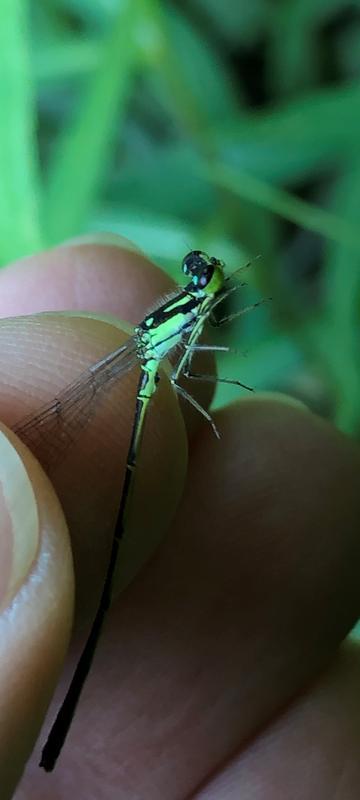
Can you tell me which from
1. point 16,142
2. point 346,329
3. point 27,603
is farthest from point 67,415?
point 346,329

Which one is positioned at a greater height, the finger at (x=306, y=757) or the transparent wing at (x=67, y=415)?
the transparent wing at (x=67, y=415)

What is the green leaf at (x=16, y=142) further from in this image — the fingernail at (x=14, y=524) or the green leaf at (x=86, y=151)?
the fingernail at (x=14, y=524)

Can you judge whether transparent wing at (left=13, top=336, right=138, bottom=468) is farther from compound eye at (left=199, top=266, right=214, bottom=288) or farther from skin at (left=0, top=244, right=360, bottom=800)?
compound eye at (left=199, top=266, right=214, bottom=288)

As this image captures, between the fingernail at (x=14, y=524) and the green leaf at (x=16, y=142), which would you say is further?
the green leaf at (x=16, y=142)

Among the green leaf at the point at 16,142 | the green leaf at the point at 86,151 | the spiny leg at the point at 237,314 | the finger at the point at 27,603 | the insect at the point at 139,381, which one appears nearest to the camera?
the finger at the point at 27,603

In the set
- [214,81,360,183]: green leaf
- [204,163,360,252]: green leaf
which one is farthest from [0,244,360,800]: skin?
[214,81,360,183]: green leaf

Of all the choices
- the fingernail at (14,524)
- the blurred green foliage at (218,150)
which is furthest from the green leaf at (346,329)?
the fingernail at (14,524)

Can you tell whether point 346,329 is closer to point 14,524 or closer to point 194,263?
point 194,263
